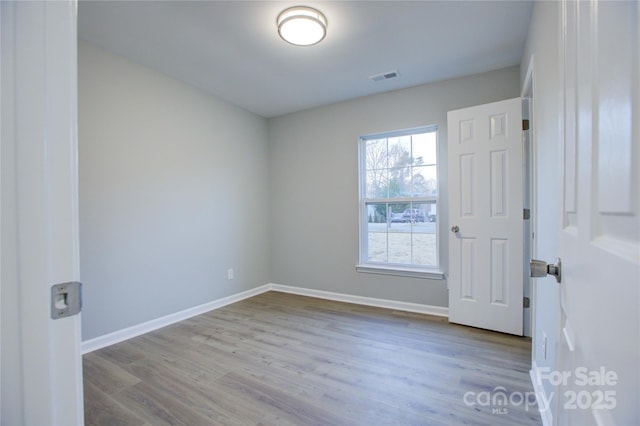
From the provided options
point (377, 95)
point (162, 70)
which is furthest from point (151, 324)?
point (377, 95)

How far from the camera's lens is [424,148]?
335 cm

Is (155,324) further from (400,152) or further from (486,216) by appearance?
(486,216)

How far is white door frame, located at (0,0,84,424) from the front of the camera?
53 cm

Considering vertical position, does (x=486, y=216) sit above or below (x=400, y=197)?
below

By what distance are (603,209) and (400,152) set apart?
3215 millimetres

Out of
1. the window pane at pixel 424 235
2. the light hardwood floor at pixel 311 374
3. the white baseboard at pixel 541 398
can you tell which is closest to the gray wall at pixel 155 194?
the light hardwood floor at pixel 311 374

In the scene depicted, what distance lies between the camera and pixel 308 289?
13.3 ft

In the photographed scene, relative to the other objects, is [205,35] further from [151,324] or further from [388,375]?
[388,375]

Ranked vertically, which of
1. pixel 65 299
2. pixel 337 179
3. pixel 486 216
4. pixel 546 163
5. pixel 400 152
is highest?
pixel 400 152

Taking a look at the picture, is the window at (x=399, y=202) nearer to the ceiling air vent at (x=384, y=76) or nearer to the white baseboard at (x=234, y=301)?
the white baseboard at (x=234, y=301)

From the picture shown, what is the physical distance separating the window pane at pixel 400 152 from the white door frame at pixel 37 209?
3255 mm

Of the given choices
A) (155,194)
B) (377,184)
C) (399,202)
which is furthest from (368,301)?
(155,194)

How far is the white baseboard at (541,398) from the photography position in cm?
145

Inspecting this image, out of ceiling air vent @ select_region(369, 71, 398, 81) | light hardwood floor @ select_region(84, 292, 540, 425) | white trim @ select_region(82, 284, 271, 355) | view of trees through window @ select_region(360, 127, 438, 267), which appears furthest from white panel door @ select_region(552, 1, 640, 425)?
white trim @ select_region(82, 284, 271, 355)
